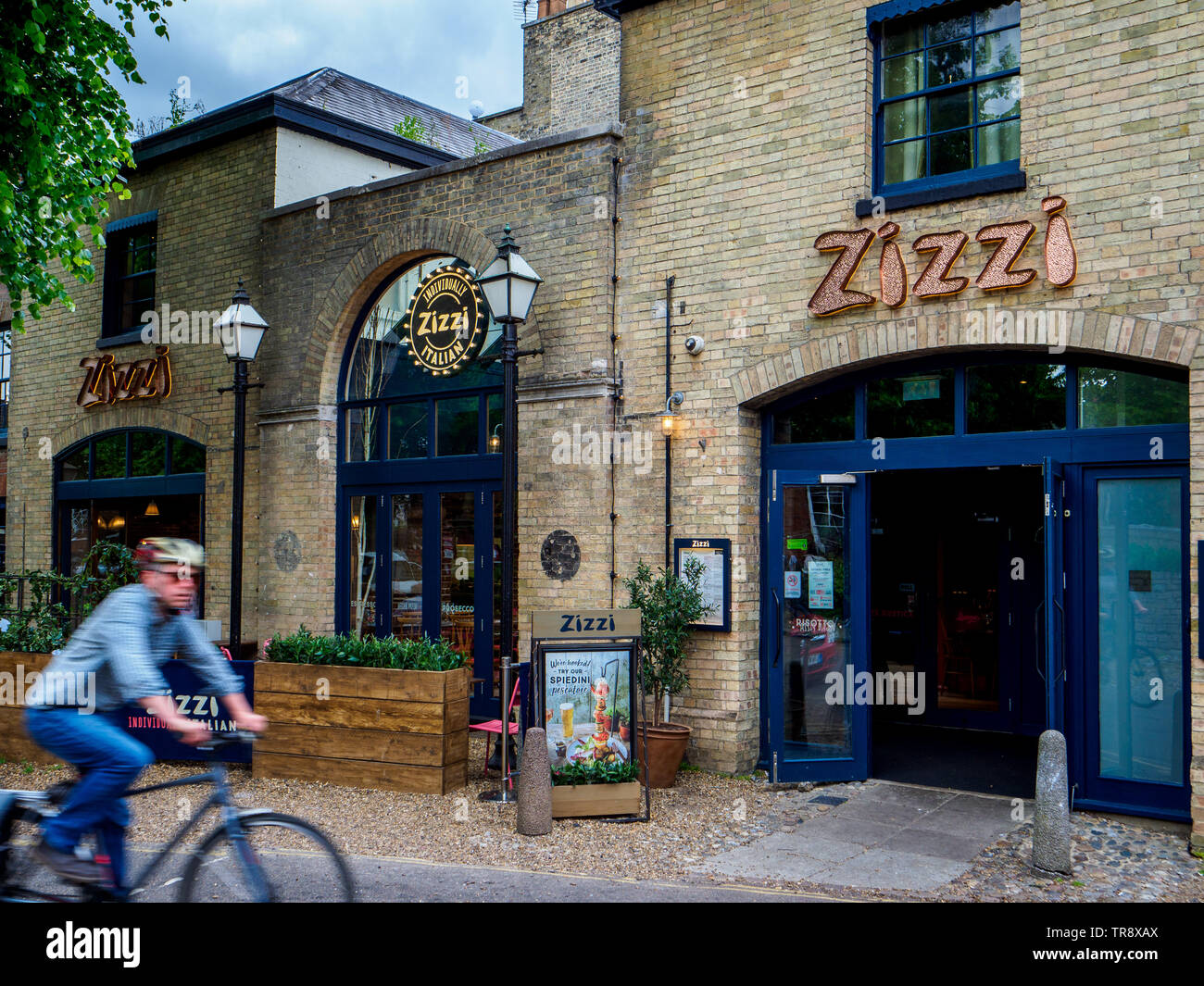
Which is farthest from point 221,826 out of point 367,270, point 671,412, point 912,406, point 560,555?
point 367,270

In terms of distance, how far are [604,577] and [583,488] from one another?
85 cm

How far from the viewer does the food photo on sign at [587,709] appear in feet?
24.6

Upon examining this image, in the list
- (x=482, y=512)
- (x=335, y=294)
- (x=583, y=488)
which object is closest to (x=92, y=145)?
(x=335, y=294)

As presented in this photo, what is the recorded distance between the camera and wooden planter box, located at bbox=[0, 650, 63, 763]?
9.33 metres

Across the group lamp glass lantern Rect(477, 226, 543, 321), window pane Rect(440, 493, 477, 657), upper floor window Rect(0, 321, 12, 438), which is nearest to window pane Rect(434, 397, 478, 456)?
window pane Rect(440, 493, 477, 657)

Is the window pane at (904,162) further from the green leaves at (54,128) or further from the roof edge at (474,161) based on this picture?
the green leaves at (54,128)

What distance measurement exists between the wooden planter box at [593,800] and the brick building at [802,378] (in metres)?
1.57

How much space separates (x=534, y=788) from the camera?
22.9 feet

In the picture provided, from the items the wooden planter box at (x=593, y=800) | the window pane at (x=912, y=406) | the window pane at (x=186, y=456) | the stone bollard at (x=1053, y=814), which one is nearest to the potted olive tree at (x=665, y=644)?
the wooden planter box at (x=593, y=800)

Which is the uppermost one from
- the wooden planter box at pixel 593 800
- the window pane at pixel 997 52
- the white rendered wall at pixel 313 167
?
the white rendered wall at pixel 313 167

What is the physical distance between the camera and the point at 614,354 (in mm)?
9477

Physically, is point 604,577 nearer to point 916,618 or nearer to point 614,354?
point 614,354

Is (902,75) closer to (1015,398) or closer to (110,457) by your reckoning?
(1015,398)

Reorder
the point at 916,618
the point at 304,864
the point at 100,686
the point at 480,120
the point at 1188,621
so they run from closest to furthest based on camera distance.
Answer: the point at 304,864, the point at 100,686, the point at 1188,621, the point at 916,618, the point at 480,120
